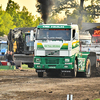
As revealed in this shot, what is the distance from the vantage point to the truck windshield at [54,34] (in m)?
19.8

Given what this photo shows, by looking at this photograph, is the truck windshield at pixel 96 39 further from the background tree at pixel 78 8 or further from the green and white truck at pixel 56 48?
the background tree at pixel 78 8

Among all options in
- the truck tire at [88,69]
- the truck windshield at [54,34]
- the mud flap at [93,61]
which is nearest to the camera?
the truck windshield at [54,34]

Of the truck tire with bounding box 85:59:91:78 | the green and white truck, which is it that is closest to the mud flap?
the truck tire with bounding box 85:59:91:78

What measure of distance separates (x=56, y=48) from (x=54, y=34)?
0.86 metres

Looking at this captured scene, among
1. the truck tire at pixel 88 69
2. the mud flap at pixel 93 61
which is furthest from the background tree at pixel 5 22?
the truck tire at pixel 88 69

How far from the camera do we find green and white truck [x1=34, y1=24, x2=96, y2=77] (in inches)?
769

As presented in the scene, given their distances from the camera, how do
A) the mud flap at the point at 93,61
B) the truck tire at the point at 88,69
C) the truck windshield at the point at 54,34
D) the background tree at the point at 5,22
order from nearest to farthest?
the truck windshield at the point at 54,34
the truck tire at the point at 88,69
the mud flap at the point at 93,61
the background tree at the point at 5,22

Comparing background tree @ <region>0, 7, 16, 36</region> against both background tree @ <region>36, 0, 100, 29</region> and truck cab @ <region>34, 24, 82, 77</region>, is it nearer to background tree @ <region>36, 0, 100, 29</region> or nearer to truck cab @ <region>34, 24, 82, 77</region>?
background tree @ <region>36, 0, 100, 29</region>

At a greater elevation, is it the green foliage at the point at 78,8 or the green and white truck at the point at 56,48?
the green foliage at the point at 78,8

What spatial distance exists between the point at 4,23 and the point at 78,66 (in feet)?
138

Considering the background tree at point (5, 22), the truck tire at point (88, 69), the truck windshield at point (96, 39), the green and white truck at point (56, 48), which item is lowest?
the truck tire at point (88, 69)

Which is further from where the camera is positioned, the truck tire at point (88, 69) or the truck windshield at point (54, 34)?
the truck tire at point (88, 69)

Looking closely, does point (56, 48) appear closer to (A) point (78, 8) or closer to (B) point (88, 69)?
(B) point (88, 69)

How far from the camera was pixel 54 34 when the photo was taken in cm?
1986
